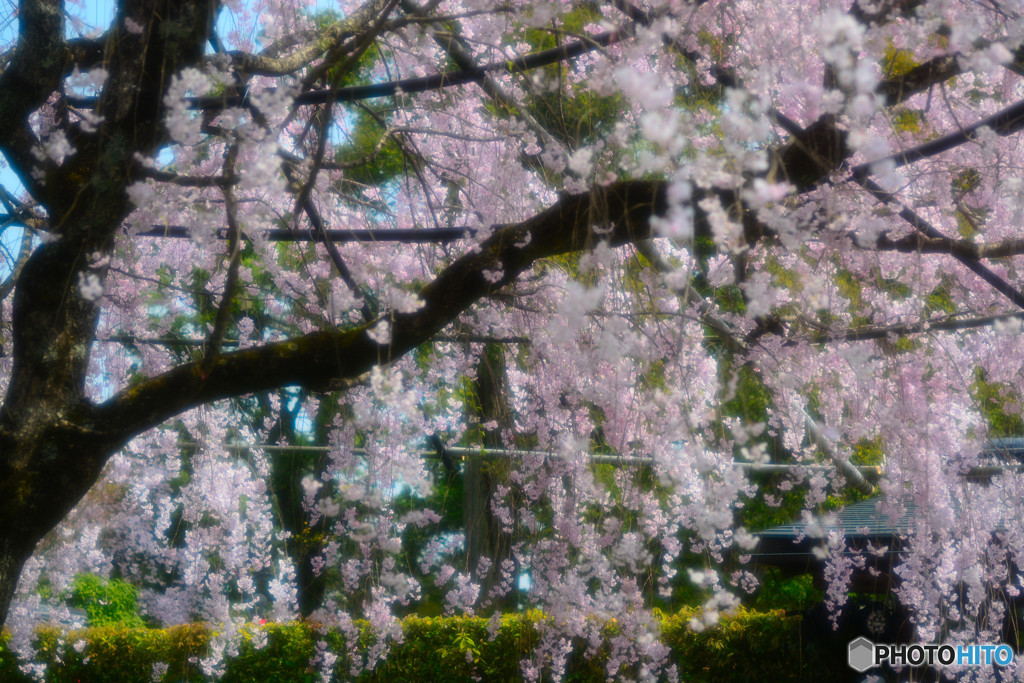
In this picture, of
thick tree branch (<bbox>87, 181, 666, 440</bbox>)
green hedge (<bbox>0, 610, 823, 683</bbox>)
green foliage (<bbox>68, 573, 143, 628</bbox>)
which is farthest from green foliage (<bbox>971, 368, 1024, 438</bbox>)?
green foliage (<bbox>68, 573, 143, 628</bbox>)

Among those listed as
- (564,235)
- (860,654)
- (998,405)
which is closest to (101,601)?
(860,654)

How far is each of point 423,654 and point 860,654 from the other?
4.23 metres

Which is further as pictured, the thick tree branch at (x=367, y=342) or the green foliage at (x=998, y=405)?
the green foliage at (x=998, y=405)

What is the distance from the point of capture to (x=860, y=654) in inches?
249

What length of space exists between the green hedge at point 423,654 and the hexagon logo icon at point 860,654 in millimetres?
232

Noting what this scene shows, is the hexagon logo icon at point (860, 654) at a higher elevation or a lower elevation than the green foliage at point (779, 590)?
lower

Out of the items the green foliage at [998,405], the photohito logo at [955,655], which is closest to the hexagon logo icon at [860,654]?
the photohito logo at [955,655]

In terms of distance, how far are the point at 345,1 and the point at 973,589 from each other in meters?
5.89

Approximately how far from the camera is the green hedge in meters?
6.93

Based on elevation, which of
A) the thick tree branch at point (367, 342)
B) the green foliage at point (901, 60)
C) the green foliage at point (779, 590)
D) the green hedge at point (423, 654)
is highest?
the green foliage at point (901, 60)

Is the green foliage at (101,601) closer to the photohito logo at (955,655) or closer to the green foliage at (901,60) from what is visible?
the photohito logo at (955,655)

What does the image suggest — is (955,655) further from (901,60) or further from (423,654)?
(423,654)

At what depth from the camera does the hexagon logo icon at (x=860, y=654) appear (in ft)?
20.6

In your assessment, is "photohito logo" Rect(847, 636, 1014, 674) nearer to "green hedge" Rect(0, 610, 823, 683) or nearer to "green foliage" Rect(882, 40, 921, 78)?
"green hedge" Rect(0, 610, 823, 683)
